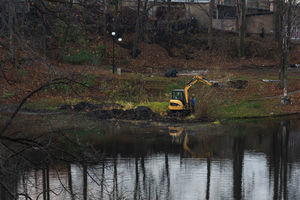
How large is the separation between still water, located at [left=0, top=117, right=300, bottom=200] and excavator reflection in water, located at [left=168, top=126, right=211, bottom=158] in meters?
0.05

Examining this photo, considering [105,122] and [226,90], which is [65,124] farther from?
[226,90]

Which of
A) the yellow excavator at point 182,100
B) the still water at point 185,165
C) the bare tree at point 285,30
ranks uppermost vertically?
the bare tree at point 285,30

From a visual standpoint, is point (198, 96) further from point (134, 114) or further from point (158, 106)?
point (134, 114)

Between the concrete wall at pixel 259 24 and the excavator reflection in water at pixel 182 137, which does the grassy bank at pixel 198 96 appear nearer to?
the excavator reflection in water at pixel 182 137

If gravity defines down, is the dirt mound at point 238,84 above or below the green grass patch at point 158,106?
above

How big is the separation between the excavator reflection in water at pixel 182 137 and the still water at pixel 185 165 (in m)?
0.05

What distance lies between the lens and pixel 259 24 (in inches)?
2643

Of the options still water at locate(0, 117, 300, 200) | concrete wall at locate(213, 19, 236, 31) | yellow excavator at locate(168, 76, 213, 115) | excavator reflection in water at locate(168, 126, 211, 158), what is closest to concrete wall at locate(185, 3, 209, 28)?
concrete wall at locate(213, 19, 236, 31)

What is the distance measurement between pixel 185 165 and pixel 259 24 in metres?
52.6

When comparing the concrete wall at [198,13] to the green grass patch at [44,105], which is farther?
the concrete wall at [198,13]

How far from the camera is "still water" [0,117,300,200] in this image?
49.0 feet

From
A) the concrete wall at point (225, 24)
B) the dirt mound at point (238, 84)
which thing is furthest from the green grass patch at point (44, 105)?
the concrete wall at point (225, 24)

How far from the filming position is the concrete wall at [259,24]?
6694cm

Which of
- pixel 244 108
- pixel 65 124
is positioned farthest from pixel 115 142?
pixel 244 108
